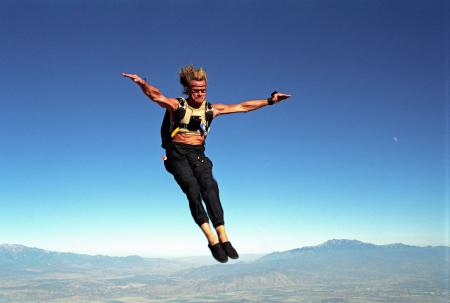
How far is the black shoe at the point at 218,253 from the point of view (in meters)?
7.56

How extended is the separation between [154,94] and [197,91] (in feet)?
3.39

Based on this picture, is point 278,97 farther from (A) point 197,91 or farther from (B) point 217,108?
(A) point 197,91

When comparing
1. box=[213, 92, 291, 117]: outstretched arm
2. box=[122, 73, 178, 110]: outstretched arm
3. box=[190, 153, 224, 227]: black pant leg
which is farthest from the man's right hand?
box=[213, 92, 291, 117]: outstretched arm

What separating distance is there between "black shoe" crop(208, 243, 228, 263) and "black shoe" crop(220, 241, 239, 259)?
68 mm

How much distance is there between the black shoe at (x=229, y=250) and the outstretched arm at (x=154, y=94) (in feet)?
9.28

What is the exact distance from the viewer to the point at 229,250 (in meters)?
7.77

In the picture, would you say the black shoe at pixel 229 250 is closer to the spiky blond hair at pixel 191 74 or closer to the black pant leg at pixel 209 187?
the black pant leg at pixel 209 187

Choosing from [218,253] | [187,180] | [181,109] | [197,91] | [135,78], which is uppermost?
[197,91]

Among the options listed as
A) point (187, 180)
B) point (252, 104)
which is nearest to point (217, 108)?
point (252, 104)

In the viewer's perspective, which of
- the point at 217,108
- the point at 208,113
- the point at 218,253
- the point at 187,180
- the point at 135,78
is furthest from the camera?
the point at 217,108

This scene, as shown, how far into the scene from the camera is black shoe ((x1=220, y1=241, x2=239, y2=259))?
301 inches

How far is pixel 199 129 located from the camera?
8805 millimetres

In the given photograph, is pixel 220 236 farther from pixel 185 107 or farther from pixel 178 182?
pixel 185 107

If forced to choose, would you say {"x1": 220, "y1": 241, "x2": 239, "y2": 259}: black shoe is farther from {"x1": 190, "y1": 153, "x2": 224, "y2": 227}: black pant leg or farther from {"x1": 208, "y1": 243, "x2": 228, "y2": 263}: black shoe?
{"x1": 190, "y1": 153, "x2": 224, "y2": 227}: black pant leg
